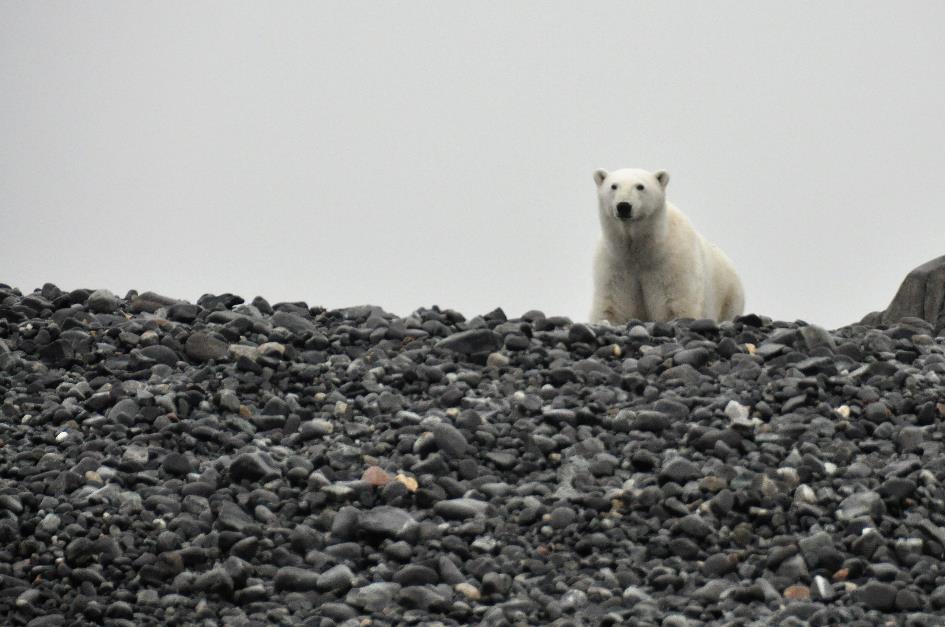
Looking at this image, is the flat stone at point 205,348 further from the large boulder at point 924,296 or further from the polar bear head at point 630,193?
the large boulder at point 924,296

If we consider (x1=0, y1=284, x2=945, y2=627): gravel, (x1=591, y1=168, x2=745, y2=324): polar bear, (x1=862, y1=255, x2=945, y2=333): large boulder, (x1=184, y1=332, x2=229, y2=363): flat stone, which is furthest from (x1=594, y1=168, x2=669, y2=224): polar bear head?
(x1=184, y1=332, x2=229, y2=363): flat stone

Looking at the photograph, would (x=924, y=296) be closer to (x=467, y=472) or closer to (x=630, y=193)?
(x=630, y=193)

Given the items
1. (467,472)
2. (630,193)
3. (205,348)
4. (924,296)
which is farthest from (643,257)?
(467,472)

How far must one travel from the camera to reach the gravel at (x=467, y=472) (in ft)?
18.2

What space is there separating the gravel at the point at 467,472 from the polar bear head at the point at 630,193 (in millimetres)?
2310

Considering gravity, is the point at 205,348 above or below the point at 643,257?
below

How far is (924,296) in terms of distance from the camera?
9789 mm

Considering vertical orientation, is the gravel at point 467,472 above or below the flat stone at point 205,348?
below

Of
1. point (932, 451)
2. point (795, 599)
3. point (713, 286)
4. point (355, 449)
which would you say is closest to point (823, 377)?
point (932, 451)

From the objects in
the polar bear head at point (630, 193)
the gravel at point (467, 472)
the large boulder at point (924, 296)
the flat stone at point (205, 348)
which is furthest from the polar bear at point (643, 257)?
the flat stone at point (205, 348)

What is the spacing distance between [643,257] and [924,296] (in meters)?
1.95

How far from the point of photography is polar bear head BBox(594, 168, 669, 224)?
10062 millimetres

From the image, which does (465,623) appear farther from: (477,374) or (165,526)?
(477,374)

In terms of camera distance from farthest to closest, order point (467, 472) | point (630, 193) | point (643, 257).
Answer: point (643, 257)
point (630, 193)
point (467, 472)
